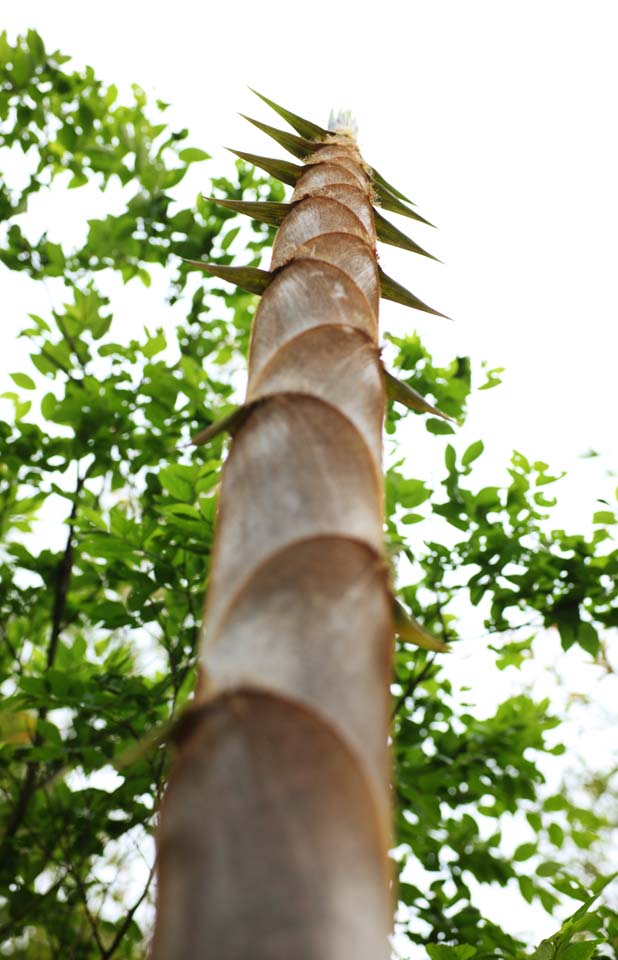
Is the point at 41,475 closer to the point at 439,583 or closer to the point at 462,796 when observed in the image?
the point at 439,583

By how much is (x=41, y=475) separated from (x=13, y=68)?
2287mm

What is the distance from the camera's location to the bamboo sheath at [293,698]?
1.86 feet

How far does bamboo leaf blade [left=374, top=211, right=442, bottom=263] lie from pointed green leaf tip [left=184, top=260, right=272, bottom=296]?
1.48 ft

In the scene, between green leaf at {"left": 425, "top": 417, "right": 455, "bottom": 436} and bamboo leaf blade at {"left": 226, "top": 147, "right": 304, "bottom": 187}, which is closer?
bamboo leaf blade at {"left": 226, "top": 147, "right": 304, "bottom": 187}

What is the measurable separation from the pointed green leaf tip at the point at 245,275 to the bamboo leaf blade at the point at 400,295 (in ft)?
0.95

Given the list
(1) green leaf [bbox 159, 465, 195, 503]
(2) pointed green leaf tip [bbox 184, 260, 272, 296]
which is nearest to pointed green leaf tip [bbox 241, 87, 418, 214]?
(2) pointed green leaf tip [bbox 184, 260, 272, 296]

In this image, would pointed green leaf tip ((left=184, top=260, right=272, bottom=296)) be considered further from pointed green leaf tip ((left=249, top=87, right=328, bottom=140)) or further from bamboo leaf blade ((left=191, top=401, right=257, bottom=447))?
pointed green leaf tip ((left=249, top=87, right=328, bottom=140))

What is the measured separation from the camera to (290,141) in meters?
1.79

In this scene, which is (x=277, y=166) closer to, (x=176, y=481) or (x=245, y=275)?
(x=245, y=275)

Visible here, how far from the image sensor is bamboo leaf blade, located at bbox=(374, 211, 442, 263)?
166 cm

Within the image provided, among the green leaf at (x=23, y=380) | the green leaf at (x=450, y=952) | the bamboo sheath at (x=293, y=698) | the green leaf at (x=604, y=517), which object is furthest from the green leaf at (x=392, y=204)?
the green leaf at (x=23, y=380)

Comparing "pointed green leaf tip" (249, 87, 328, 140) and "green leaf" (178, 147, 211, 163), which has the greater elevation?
"green leaf" (178, 147, 211, 163)

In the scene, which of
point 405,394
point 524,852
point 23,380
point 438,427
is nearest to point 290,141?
point 405,394

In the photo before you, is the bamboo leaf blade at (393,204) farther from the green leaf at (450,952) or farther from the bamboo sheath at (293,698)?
the green leaf at (450,952)
